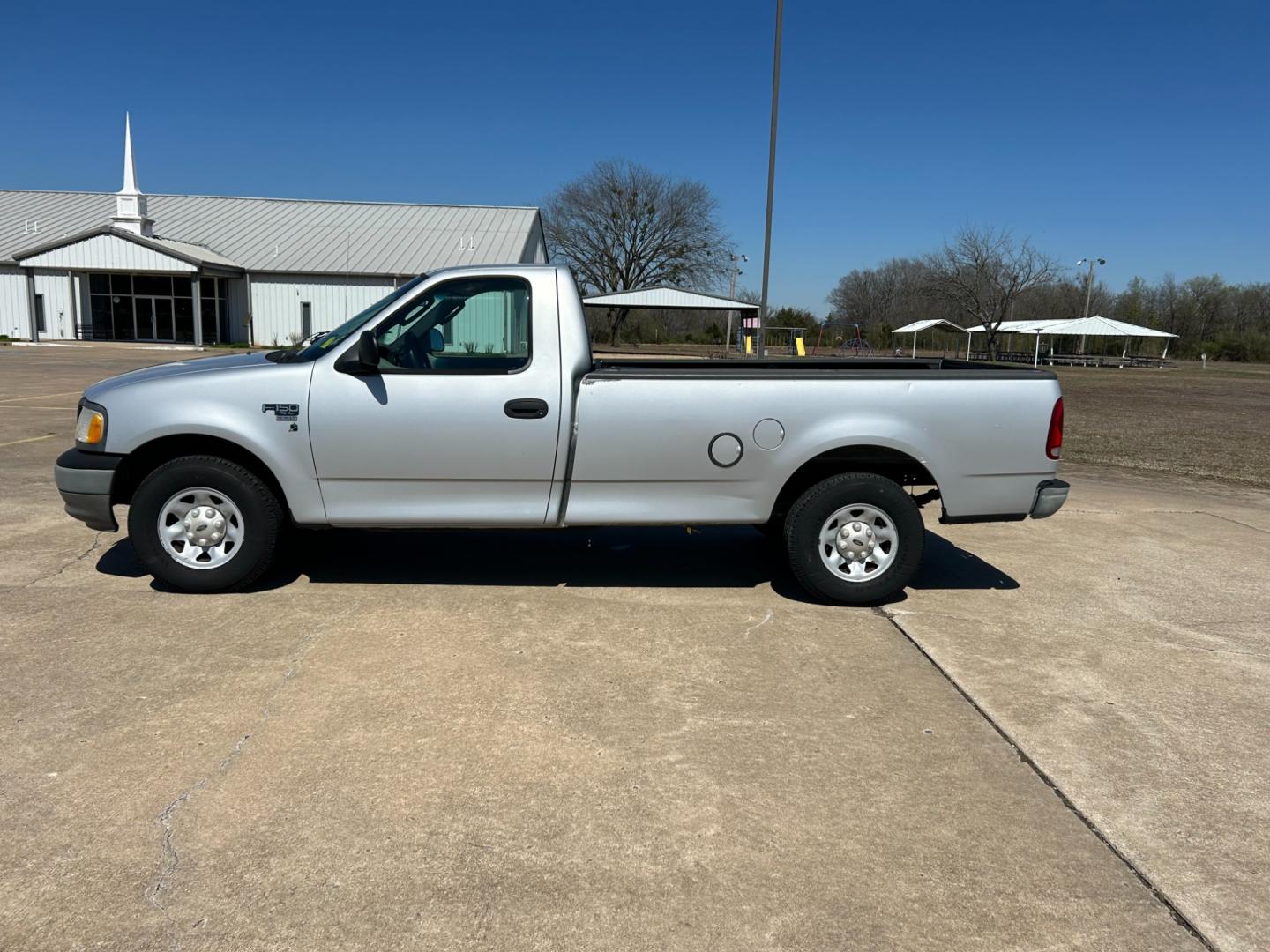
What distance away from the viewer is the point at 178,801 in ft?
10.7

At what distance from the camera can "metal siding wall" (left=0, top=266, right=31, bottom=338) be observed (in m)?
42.2

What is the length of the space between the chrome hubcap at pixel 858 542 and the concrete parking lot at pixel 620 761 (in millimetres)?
264

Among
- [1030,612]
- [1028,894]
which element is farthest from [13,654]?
[1030,612]

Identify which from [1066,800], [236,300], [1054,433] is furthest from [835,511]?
[236,300]

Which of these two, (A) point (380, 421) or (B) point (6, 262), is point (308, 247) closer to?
(B) point (6, 262)

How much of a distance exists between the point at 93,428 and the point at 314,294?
4033 cm

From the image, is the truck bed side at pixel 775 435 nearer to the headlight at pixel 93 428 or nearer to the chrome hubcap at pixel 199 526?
the chrome hubcap at pixel 199 526

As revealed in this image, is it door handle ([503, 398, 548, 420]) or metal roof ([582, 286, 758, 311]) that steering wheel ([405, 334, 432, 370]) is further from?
metal roof ([582, 286, 758, 311])

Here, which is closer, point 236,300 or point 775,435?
point 775,435

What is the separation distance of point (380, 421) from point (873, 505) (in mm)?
2895

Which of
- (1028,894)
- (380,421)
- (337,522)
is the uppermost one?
(380,421)

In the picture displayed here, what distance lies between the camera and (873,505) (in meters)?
5.57

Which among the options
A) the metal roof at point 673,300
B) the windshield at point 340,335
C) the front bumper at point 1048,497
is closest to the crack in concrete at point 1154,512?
the front bumper at point 1048,497

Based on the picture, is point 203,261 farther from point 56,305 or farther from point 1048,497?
point 1048,497
